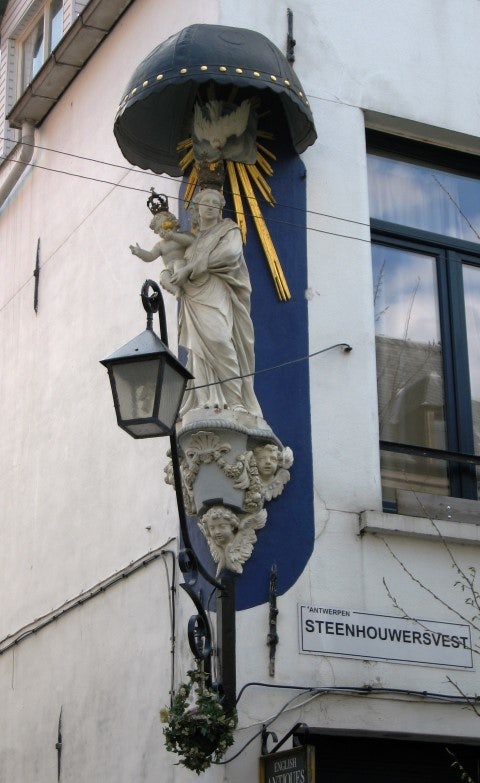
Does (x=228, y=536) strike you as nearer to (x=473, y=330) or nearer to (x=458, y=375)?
(x=458, y=375)

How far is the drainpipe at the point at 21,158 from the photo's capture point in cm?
1702

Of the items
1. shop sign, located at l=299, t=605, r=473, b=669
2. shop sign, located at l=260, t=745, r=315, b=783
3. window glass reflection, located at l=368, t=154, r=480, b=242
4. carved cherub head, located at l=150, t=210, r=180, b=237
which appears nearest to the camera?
shop sign, located at l=260, t=745, r=315, b=783

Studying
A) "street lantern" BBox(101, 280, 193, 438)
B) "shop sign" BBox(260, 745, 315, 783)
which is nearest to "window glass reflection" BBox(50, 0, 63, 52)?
"street lantern" BBox(101, 280, 193, 438)

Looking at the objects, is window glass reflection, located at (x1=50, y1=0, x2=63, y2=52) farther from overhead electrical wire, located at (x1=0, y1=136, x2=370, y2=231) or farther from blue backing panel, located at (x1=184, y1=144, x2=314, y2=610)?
blue backing panel, located at (x1=184, y1=144, x2=314, y2=610)

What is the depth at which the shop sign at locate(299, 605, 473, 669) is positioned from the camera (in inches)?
439

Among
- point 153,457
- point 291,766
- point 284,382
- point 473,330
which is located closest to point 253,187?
point 284,382

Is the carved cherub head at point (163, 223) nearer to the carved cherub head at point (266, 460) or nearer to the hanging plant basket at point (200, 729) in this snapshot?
the carved cherub head at point (266, 460)

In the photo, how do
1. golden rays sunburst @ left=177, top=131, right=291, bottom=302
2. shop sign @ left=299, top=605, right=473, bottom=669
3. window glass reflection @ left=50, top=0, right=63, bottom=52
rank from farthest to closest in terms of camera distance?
1. window glass reflection @ left=50, top=0, right=63, bottom=52
2. golden rays sunburst @ left=177, top=131, right=291, bottom=302
3. shop sign @ left=299, top=605, right=473, bottom=669

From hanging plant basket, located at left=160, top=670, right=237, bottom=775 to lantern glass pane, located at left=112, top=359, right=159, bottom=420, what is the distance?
183 centimetres

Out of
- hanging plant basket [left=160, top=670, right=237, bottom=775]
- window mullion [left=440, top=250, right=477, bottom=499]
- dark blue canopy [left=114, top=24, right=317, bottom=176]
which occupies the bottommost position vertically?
hanging plant basket [left=160, top=670, right=237, bottom=775]

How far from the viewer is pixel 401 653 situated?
449 inches

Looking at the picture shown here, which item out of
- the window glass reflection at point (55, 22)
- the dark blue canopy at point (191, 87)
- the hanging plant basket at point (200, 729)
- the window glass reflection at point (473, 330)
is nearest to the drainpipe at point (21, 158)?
the window glass reflection at point (55, 22)

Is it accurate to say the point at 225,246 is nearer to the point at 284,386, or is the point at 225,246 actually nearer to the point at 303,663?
the point at 284,386

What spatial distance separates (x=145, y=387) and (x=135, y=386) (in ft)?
0.24
